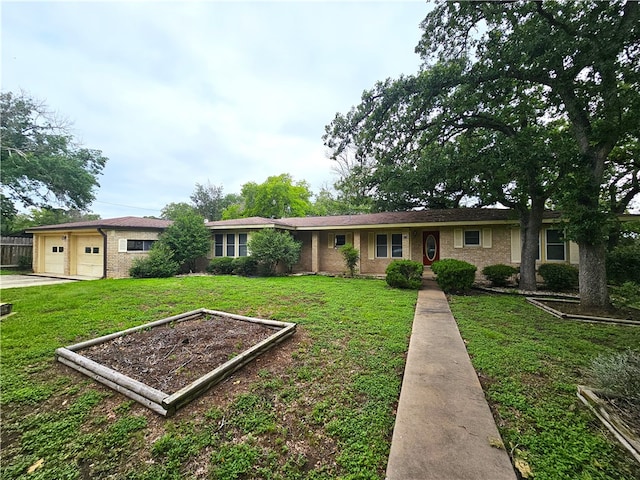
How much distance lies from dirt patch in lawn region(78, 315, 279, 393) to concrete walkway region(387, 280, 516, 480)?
89.6 inches

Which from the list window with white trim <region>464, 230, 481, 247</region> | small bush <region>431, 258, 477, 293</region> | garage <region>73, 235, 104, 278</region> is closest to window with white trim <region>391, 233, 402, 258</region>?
window with white trim <region>464, 230, 481, 247</region>

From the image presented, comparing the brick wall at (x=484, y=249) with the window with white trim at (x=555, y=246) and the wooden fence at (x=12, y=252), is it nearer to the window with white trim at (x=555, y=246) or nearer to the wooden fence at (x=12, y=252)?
the window with white trim at (x=555, y=246)

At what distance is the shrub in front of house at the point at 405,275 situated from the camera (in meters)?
9.23

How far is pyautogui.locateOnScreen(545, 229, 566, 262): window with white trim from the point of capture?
10211 millimetres

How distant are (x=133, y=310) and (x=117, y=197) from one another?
41.8m

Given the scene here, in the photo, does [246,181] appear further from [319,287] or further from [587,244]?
[587,244]

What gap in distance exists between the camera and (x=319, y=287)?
30.6 feet

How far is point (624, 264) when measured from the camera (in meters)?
8.37

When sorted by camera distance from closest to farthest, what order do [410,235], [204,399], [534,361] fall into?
[204,399]
[534,361]
[410,235]

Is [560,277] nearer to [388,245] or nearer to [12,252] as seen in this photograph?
[388,245]

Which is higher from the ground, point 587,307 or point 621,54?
point 621,54

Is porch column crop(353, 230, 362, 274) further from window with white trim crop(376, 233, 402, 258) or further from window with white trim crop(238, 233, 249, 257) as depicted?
window with white trim crop(238, 233, 249, 257)

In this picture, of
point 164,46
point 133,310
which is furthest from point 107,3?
point 133,310

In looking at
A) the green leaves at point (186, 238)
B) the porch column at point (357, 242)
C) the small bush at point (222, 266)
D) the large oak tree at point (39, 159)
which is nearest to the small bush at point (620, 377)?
the porch column at point (357, 242)
